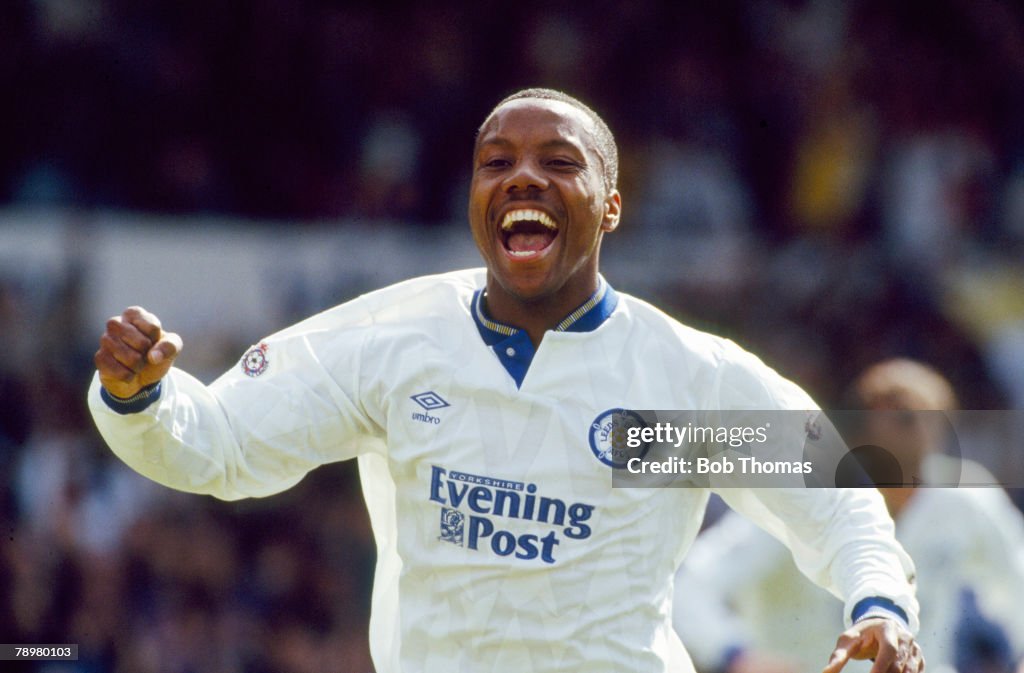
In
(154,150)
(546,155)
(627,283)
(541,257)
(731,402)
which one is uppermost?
(154,150)

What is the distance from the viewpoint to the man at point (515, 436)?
3797mm

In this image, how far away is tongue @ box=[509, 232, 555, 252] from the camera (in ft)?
13.4

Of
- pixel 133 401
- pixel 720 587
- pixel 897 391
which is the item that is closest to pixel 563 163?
pixel 133 401

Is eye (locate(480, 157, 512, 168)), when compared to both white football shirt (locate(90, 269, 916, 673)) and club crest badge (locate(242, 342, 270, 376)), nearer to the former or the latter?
white football shirt (locate(90, 269, 916, 673))

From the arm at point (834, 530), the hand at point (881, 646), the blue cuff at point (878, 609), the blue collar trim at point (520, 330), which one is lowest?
the hand at point (881, 646)

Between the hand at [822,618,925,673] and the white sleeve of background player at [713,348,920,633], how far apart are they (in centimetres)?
12

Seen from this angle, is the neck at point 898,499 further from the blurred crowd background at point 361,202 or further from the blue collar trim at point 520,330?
the blurred crowd background at point 361,202

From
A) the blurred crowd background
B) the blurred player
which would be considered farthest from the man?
the blurred crowd background

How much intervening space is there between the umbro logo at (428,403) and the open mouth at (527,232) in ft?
1.34

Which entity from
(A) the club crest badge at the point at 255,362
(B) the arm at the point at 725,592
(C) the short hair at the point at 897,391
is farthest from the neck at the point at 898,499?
(A) the club crest badge at the point at 255,362

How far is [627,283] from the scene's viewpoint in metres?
10.2

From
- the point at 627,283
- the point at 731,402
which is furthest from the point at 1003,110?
the point at 731,402

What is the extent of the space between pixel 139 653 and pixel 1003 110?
6.92 m

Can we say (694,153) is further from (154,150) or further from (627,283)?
(154,150)
